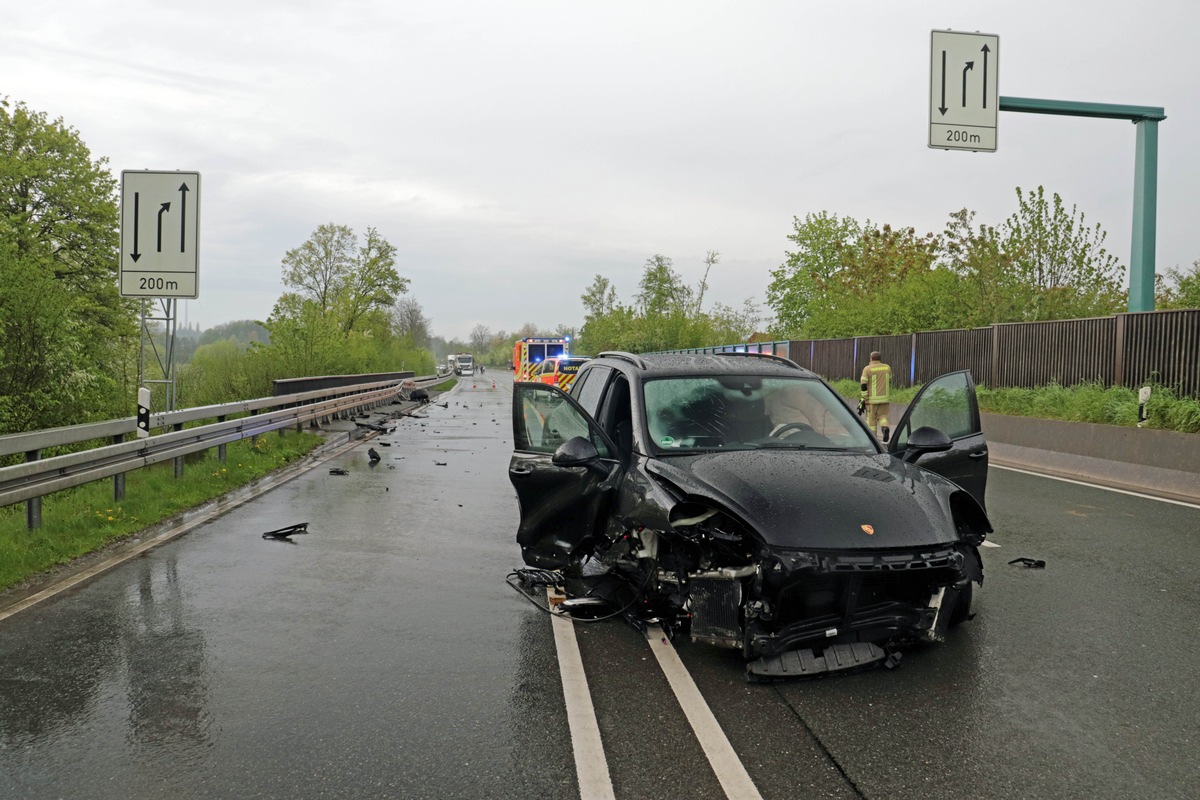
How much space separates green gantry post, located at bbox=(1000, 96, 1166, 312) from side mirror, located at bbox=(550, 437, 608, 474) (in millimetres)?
11551

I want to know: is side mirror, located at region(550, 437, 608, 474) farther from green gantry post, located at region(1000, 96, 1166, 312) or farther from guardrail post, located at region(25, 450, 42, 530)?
green gantry post, located at region(1000, 96, 1166, 312)

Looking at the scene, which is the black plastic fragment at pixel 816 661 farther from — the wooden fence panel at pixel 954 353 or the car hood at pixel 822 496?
the wooden fence panel at pixel 954 353

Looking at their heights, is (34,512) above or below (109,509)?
above

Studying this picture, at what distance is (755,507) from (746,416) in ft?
5.30

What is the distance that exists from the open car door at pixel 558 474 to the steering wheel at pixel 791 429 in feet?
3.45

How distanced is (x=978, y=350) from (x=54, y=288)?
1984 centimetres

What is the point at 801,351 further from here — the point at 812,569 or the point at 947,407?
the point at 812,569

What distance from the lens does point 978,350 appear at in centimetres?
2262

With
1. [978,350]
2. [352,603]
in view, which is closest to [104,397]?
[352,603]

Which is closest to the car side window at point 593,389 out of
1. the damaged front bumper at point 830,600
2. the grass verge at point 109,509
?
the damaged front bumper at point 830,600

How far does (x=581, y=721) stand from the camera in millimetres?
4004

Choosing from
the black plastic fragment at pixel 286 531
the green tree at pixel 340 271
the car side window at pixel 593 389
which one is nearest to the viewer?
the car side window at pixel 593 389

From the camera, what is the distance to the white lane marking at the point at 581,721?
3.36 metres

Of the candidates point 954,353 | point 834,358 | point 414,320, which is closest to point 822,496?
point 954,353
